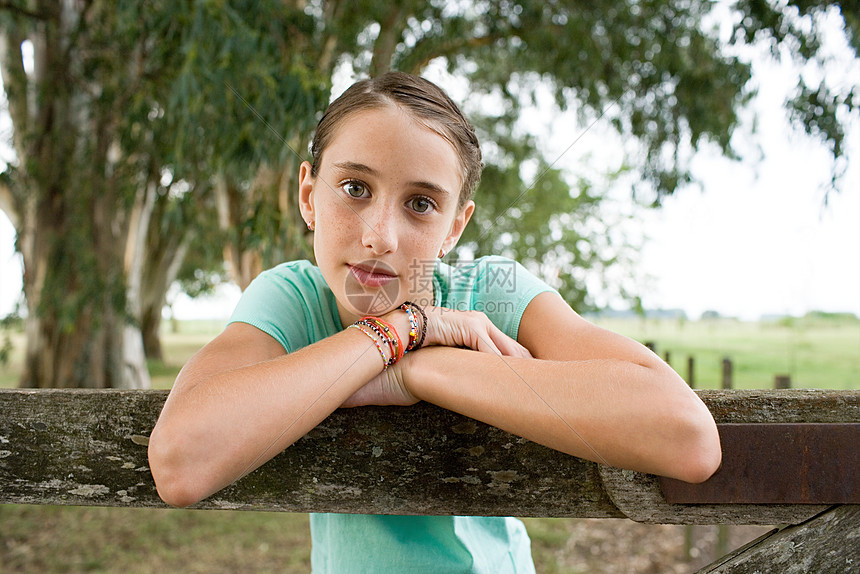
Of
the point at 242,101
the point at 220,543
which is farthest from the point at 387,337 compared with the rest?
the point at 220,543

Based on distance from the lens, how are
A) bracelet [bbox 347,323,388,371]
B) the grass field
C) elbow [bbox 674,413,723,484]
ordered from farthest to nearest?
the grass field < bracelet [bbox 347,323,388,371] < elbow [bbox 674,413,723,484]

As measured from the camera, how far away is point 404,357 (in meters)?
0.97

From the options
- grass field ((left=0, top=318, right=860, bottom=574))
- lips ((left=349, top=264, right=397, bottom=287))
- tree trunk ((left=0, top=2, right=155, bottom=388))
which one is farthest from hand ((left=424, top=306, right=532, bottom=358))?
tree trunk ((left=0, top=2, right=155, bottom=388))

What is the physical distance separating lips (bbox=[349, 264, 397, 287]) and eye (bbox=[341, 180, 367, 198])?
137 millimetres

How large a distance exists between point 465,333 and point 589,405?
0.28m

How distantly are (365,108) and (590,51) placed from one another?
4.54 metres

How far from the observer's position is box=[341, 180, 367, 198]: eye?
3.73 ft

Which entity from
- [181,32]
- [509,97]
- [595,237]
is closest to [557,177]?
[595,237]

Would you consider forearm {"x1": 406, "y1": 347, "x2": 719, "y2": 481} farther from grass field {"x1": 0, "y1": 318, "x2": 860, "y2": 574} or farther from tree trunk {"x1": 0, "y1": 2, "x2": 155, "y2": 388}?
tree trunk {"x1": 0, "y1": 2, "x2": 155, "y2": 388}

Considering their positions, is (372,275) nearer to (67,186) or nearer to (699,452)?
(699,452)

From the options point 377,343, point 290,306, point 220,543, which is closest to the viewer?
point 377,343

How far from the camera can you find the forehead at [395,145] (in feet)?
3.62

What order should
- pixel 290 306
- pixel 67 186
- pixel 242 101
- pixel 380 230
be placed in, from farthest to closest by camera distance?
pixel 67 186 < pixel 242 101 < pixel 290 306 < pixel 380 230

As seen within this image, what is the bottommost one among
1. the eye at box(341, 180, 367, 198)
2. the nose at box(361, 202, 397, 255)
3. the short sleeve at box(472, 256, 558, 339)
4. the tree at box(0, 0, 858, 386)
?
the short sleeve at box(472, 256, 558, 339)
